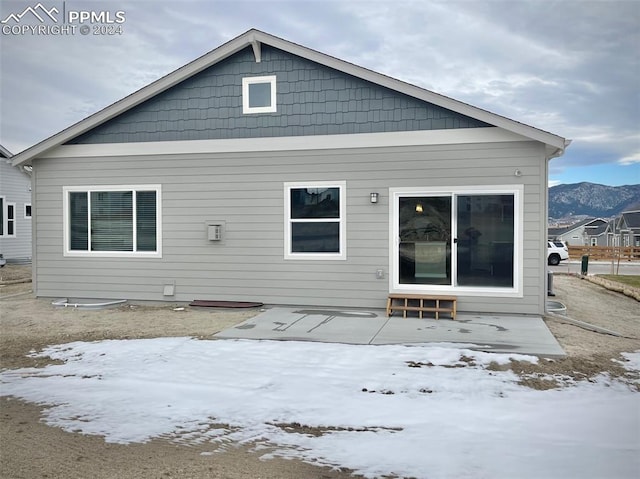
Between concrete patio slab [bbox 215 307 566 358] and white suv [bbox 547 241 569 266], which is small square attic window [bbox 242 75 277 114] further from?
white suv [bbox 547 241 569 266]

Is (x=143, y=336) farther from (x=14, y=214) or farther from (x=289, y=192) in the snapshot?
(x=14, y=214)

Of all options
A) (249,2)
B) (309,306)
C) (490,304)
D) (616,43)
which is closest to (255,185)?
(309,306)

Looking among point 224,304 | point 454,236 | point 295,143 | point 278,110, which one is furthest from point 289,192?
point 454,236

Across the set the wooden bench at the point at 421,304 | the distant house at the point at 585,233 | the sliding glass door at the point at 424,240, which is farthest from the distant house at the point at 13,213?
the distant house at the point at 585,233

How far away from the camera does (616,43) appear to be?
12.4 metres

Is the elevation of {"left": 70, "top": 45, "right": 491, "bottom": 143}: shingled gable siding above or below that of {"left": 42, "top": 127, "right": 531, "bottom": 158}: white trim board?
above

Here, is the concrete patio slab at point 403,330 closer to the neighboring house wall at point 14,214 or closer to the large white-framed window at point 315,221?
the large white-framed window at point 315,221

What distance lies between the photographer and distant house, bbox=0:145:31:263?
70.0 feet

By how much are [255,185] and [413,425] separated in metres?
6.59

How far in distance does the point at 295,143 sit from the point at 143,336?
14.3 ft

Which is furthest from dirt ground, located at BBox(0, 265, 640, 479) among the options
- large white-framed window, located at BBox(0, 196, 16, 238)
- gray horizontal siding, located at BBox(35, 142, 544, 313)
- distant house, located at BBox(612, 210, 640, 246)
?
distant house, located at BBox(612, 210, 640, 246)

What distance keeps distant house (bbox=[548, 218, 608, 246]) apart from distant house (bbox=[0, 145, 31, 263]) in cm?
5756

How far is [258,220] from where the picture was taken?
9930 mm

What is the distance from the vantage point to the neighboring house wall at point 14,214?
21.4 m
